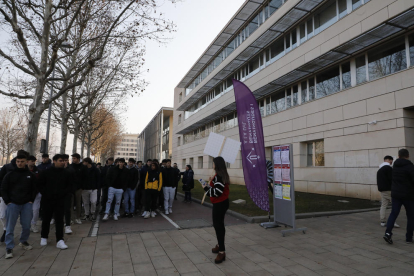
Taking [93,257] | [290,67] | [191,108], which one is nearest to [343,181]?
[290,67]

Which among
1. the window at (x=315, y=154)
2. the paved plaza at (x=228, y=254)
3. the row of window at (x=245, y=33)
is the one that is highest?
the row of window at (x=245, y=33)

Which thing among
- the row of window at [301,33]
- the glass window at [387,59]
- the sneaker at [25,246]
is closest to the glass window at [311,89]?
the row of window at [301,33]

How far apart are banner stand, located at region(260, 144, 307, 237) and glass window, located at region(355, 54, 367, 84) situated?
330 inches

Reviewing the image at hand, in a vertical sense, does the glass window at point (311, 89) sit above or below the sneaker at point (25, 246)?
above

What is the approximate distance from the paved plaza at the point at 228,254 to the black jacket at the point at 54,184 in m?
1.06

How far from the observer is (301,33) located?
16875 mm

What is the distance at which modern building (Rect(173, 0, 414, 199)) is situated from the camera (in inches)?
438

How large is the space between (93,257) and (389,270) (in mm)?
5037

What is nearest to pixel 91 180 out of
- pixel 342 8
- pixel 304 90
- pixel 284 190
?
pixel 284 190

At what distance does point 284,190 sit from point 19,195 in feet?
19.5

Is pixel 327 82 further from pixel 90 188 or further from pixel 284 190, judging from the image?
pixel 90 188

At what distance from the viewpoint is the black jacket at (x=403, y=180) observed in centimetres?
545

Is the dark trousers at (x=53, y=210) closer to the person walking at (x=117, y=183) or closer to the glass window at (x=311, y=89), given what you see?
the person walking at (x=117, y=183)

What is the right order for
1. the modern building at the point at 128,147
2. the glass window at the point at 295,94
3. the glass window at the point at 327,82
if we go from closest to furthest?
the glass window at the point at 327,82 → the glass window at the point at 295,94 → the modern building at the point at 128,147
